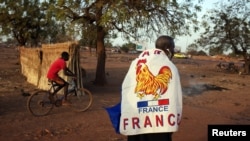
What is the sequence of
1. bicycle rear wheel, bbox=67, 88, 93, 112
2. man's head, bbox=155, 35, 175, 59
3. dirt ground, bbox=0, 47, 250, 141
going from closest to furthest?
man's head, bbox=155, 35, 175, 59, dirt ground, bbox=0, 47, 250, 141, bicycle rear wheel, bbox=67, 88, 93, 112

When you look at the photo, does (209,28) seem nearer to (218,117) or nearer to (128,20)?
(128,20)

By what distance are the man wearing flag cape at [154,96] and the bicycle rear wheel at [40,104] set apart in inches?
242

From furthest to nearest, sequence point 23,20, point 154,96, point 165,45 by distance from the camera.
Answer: point 23,20
point 165,45
point 154,96

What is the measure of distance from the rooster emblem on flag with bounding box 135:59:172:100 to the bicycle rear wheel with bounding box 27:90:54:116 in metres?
6.25

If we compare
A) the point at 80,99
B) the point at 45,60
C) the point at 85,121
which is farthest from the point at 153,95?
the point at 45,60

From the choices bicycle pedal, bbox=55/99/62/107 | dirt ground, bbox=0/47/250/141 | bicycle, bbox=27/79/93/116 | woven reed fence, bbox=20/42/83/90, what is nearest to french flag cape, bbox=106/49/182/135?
dirt ground, bbox=0/47/250/141

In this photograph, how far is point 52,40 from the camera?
3086cm

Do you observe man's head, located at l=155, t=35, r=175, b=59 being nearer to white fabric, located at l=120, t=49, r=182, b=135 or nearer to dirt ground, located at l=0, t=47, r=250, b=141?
white fabric, located at l=120, t=49, r=182, b=135

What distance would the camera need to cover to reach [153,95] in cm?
354

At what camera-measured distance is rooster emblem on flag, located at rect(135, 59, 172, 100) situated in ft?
11.5

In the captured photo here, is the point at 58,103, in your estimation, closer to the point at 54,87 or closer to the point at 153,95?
the point at 54,87

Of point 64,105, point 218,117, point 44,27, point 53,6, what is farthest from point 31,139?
point 44,27

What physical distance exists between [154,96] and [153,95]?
0.01 metres

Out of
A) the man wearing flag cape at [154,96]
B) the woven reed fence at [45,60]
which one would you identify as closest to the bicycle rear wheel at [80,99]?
the woven reed fence at [45,60]
